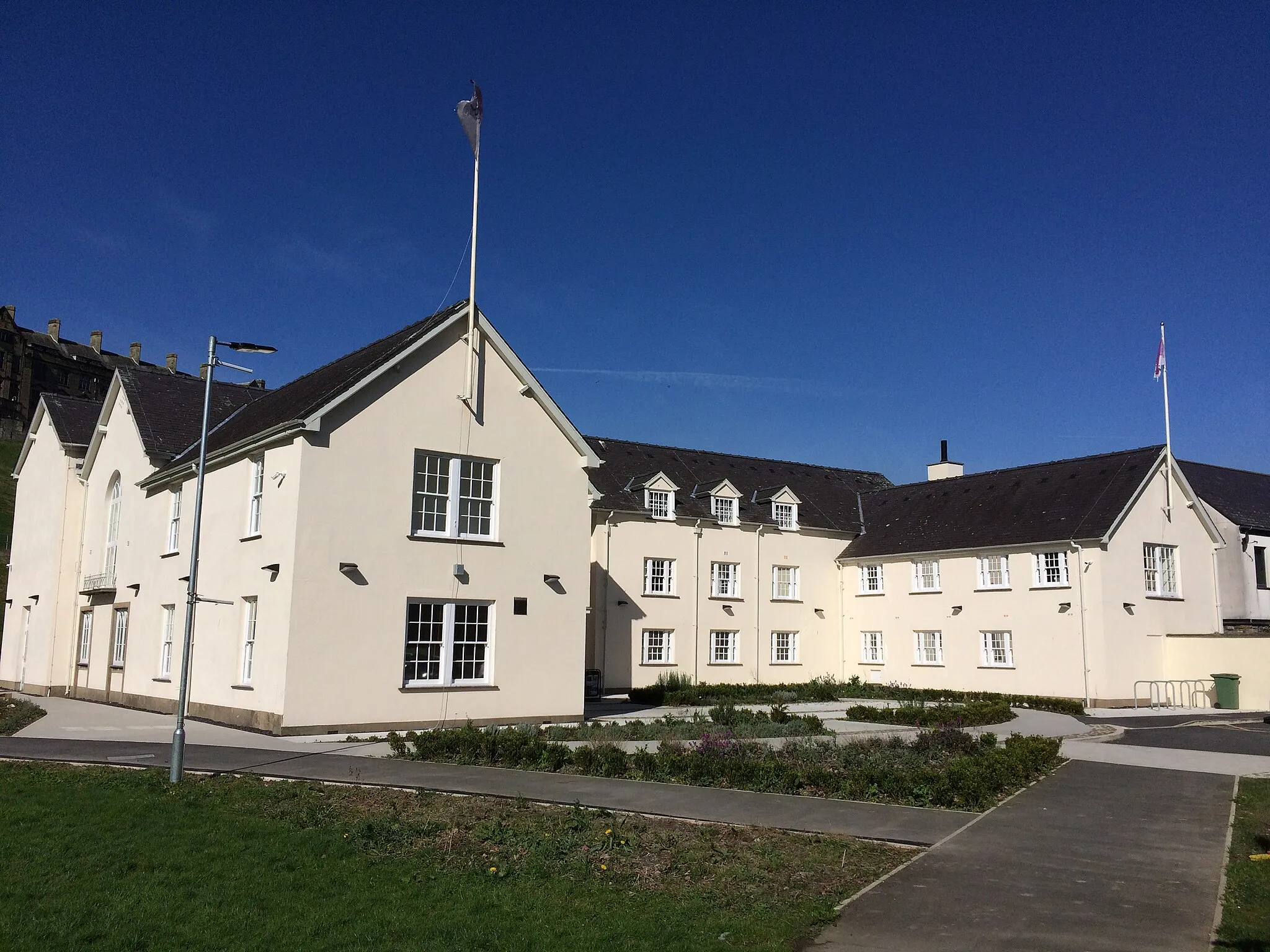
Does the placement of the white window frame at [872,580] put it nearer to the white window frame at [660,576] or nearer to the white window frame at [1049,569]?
the white window frame at [1049,569]

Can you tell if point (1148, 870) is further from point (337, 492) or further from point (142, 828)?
point (337, 492)

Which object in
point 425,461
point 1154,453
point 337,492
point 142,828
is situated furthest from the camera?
point 1154,453

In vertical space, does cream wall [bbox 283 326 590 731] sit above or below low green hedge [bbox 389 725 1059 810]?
above

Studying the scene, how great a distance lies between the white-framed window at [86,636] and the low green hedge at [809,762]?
703 inches

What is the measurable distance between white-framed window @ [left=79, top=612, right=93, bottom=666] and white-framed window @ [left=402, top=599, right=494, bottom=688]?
15302 millimetres

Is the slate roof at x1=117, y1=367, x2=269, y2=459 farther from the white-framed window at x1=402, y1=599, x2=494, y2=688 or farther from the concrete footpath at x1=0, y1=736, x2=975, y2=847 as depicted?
the concrete footpath at x1=0, y1=736, x2=975, y2=847

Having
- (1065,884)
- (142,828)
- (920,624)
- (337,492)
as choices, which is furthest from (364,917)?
(920,624)

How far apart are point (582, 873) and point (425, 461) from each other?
1504 cm

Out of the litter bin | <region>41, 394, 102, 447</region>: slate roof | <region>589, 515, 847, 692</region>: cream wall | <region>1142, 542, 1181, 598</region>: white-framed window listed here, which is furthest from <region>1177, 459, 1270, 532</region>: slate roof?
<region>41, 394, 102, 447</region>: slate roof

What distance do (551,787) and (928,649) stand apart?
2751 cm

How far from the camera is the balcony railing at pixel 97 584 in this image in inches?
1188

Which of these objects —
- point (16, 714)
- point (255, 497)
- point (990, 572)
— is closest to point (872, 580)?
point (990, 572)

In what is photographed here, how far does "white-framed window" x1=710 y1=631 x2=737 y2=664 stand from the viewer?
3834 centimetres

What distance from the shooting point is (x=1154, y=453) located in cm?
3469
